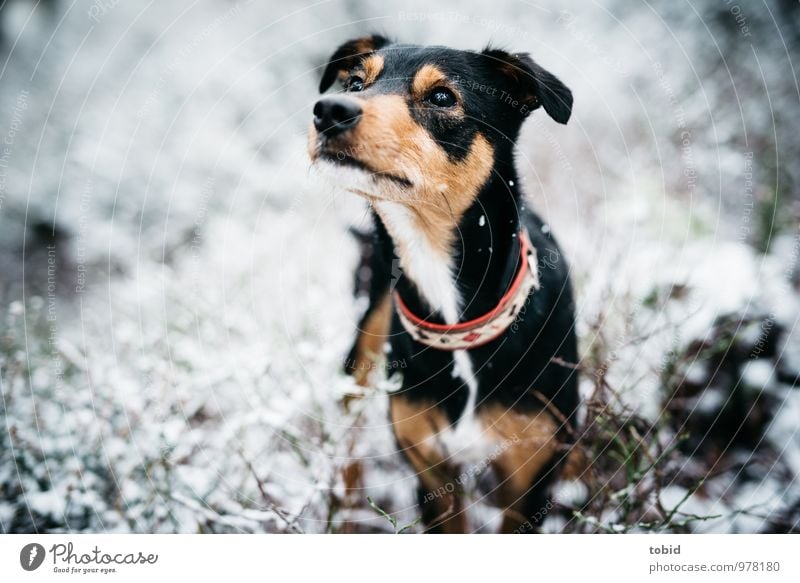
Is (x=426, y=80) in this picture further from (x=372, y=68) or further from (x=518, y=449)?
(x=518, y=449)

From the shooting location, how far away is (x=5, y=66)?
1582 mm

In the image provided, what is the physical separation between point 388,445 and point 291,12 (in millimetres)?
1417

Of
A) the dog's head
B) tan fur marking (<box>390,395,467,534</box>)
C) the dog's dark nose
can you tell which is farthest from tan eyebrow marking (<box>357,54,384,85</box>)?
tan fur marking (<box>390,395,467,534</box>)

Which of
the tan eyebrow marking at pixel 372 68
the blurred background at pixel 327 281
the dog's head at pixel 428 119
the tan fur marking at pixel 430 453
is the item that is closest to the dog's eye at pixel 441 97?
the dog's head at pixel 428 119

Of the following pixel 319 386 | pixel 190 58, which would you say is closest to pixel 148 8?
pixel 190 58

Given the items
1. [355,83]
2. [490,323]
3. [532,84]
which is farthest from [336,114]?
[490,323]

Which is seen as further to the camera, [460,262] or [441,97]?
[460,262]

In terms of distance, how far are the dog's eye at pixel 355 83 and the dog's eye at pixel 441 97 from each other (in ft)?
0.65

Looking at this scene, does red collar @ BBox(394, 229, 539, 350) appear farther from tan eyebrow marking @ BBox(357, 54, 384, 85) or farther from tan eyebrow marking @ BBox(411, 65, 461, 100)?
tan eyebrow marking @ BBox(357, 54, 384, 85)

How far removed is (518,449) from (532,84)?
2.99 ft

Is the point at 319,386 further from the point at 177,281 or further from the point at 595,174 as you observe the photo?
the point at 595,174

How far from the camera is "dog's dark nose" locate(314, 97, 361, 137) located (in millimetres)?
1004

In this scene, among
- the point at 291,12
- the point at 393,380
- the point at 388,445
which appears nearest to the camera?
the point at 393,380

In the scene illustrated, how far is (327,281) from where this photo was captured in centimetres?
198
